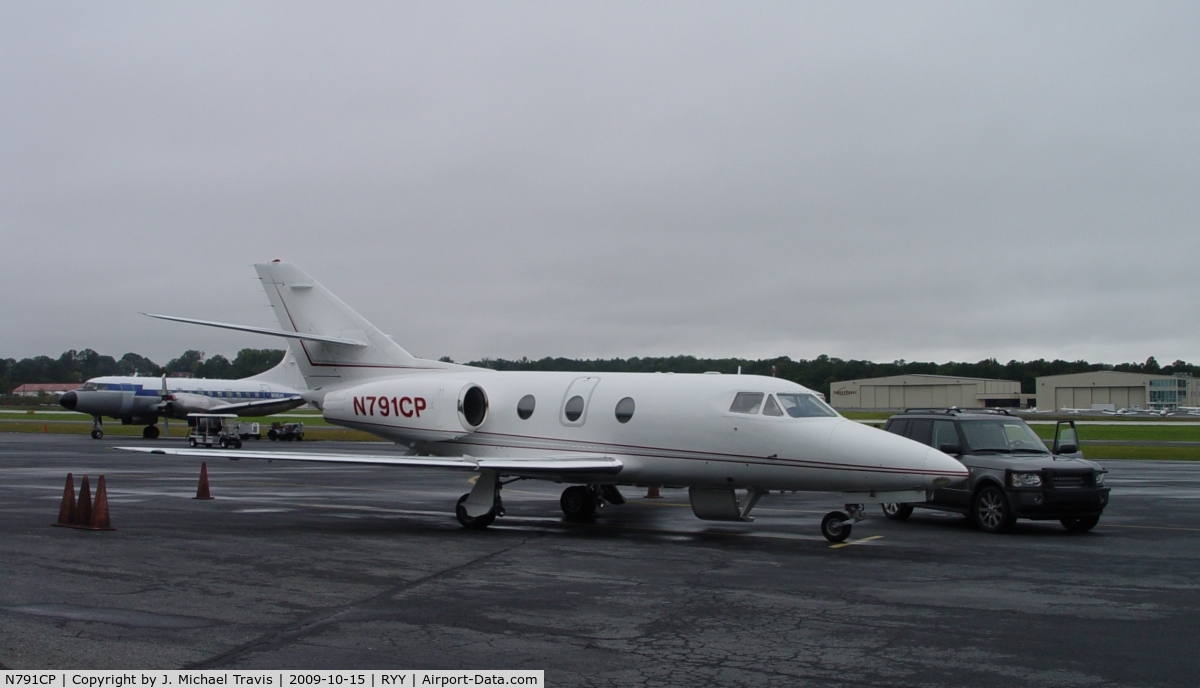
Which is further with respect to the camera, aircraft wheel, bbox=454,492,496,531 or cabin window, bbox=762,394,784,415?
aircraft wheel, bbox=454,492,496,531

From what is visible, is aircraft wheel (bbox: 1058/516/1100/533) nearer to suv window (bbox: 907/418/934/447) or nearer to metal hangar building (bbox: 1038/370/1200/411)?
suv window (bbox: 907/418/934/447)

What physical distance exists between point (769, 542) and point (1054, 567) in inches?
154

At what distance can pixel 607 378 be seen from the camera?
17.5 metres

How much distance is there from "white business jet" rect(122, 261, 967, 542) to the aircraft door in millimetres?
23

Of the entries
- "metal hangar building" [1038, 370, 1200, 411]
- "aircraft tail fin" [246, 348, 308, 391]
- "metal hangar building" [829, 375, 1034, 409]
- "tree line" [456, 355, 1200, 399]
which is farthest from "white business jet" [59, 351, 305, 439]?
"metal hangar building" [1038, 370, 1200, 411]

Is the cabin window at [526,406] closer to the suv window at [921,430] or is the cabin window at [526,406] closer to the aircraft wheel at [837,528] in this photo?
the aircraft wheel at [837,528]

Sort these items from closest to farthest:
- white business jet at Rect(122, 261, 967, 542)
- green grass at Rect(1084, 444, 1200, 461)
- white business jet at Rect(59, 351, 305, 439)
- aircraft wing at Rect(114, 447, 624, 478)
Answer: white business jet at Rect(122, 261, 967, 542) → aircraft wing at Rect(114, 447, 624, 478) → green grass at Rect(1084, 444, 1200, 461) → white business jet at Rect(59, 351, 305, 439)

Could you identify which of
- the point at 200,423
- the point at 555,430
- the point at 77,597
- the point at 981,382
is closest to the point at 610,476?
the point at 555,430

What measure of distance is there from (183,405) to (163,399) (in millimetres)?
1107

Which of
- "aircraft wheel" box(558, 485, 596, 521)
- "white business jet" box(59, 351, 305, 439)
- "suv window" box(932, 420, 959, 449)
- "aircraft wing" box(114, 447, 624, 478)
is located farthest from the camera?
"white business jet" box(59, 351, 305, 439)

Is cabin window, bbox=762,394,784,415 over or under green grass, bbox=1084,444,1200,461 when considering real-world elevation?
over

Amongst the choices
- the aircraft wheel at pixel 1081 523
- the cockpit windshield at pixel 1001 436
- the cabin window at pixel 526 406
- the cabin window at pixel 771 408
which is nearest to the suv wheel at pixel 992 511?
the aircraft wheel at pixel 1081 523

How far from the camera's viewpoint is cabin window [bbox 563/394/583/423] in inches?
671

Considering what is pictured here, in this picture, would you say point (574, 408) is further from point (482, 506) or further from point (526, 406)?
point (482, 506)
